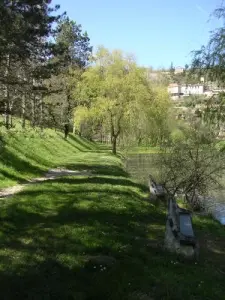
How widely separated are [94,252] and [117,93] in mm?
33498

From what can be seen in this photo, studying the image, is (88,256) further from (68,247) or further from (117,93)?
(117,93)

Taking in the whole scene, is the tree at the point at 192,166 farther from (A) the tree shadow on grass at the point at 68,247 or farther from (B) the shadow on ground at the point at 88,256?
(B) the shadow on ground at the point at 88,256

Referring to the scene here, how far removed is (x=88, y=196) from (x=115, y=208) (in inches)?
74.5

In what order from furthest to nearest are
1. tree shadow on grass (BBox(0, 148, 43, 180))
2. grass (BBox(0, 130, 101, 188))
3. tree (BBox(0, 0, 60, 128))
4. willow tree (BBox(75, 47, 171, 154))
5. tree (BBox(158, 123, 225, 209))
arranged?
willow tree (BBox(75, 47, 171, 154)), tree shadow on grass (BBox(0, 148, 43, 180)), grass (BBox(0, 130, 101, 188)), tree (BBox(158, 123, 225, 209)), tree (BBox(0, 0, 60, 128))

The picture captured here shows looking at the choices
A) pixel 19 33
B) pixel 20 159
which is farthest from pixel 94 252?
pixel 20 159

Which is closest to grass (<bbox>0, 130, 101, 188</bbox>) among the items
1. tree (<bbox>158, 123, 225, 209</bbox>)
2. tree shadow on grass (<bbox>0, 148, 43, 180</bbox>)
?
tree shadow on grass (<bbox>0, 148, 43, 180</bbox>)

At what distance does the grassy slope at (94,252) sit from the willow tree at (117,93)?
25729 millimetres

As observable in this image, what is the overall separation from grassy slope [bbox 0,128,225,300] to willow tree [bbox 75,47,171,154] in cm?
2573

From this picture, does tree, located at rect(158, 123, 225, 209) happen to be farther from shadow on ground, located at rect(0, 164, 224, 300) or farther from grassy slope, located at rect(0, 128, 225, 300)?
shadow on ground, located at rect(0, 164, 224, 300)

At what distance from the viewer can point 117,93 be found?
4150 centimetres

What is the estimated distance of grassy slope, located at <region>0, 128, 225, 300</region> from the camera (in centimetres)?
702

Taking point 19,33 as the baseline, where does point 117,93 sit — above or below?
below

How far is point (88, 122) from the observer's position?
4609cm

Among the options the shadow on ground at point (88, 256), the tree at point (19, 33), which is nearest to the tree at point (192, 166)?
the shadow on ground at point (88, 256)
